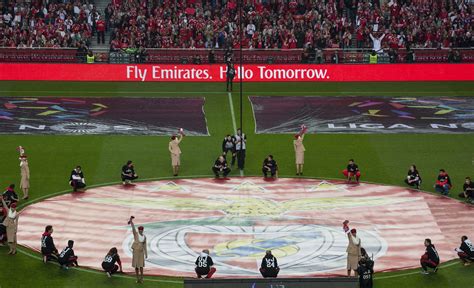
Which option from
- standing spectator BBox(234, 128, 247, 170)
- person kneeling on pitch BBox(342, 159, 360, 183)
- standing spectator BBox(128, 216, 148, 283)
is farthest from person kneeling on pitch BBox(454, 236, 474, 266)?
standing spectator BBox(234, 128, 247, 170)

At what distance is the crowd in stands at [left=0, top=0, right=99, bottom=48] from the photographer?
7300 centimetres

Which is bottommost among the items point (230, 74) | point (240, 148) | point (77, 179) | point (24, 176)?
point (77, 179)

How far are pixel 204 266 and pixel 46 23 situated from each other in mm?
42109

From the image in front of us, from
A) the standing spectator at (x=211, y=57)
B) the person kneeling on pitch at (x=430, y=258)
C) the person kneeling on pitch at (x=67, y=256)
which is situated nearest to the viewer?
the person kneeling on pitch at (x=430, y=258)

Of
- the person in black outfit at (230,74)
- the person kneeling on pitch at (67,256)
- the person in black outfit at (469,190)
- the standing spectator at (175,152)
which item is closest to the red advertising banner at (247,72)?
the person in black outfit at (230,74)

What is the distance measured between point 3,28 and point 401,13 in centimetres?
2620

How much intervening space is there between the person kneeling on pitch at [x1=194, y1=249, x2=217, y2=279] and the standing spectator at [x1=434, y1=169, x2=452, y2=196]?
14.8 metres

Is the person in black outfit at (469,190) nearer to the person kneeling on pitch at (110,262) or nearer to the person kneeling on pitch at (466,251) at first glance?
the person kneeling on pitch at (466,251)

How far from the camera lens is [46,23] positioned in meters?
76.1

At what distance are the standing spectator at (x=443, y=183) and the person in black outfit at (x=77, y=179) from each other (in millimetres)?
15076

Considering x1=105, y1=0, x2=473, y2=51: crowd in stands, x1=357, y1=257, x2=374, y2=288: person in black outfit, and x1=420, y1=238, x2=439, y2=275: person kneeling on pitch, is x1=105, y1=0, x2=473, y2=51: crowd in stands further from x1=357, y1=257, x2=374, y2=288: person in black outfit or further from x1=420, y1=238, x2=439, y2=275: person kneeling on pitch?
x1=357, y1=257, x2=374, y2=288: person in black outfit

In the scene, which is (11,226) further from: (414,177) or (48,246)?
(414,177)

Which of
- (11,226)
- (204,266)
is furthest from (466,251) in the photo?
(11,226)

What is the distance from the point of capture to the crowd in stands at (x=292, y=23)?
74.0 m
